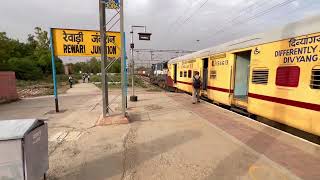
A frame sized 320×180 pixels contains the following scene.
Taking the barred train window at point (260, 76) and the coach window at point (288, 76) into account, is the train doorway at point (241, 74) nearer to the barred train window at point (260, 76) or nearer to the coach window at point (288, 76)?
the barred train window at point (260, 76)

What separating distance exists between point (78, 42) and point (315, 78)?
9.18m

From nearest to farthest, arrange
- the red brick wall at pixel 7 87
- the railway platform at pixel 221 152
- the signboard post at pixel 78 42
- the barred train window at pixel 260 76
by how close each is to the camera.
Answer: the railway platform at pixel 221 152 < the barred train window at pixel 260 76 < the signboard post at pixel 78 42 < the red brick wall at pixel 7 87

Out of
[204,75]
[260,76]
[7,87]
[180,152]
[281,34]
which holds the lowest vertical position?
[180,152]

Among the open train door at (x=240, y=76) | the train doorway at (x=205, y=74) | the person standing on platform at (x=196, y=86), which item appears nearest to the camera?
the open train door at (x=240, y=76)

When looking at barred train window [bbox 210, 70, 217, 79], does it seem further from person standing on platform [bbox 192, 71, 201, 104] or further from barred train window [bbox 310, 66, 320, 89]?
barred train window [bbox 310, 66, 320, 89]

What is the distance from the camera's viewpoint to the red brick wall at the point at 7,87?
16555 millimetres

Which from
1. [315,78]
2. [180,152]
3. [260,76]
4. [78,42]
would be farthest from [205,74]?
[180,152]

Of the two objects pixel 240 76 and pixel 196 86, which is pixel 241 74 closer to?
pixel 240 76

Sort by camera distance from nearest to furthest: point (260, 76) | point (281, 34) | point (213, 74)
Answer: point (281, 34) < point (260, 76) < point (213, 74)

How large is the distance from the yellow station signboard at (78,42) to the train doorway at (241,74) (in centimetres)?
521

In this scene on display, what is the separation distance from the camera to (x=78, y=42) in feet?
34.6

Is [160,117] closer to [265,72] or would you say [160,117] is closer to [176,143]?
[176,143]

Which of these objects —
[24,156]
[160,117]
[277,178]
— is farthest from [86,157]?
[160,117]

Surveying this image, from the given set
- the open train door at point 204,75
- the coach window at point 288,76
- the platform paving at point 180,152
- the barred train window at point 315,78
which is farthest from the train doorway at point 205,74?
the barred train window at point 315,78
